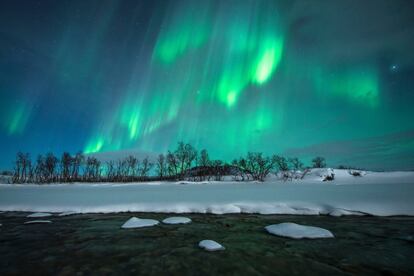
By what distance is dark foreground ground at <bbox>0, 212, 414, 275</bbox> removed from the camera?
4.80 m

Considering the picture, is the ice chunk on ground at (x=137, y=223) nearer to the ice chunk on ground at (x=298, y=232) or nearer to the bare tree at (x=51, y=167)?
the ice chunk on ground at (x=298, y=232)

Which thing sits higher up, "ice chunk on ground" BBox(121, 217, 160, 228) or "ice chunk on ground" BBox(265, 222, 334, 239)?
"ice chunk on ground" BBox(265, 222, 334, 239)

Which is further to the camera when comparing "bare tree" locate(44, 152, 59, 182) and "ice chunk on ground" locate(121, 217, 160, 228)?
"bare tree" locate(44, 152, 59, 182)

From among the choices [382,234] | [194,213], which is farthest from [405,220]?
[194,213]

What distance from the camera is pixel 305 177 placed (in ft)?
191

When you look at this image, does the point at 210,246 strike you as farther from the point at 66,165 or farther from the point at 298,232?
the point at 66,165

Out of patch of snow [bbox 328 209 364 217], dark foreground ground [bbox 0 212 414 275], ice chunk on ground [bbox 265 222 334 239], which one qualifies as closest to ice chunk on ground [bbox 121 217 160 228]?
dark foreground ground [bbox 0 212 414 275]

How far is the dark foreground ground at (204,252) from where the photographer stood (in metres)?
4.80

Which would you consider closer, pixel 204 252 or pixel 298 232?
pixel 204 252

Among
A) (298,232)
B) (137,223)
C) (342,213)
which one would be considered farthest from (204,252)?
(342,213)

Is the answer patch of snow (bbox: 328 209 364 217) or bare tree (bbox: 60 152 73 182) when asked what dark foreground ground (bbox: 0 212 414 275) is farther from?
bare tree (bbox: 60 152 73 182)

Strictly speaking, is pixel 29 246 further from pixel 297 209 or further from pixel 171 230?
pixel 297 209

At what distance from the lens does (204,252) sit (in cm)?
591

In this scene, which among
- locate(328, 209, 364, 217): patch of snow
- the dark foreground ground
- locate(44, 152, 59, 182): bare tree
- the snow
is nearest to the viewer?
the dark foreground ground
